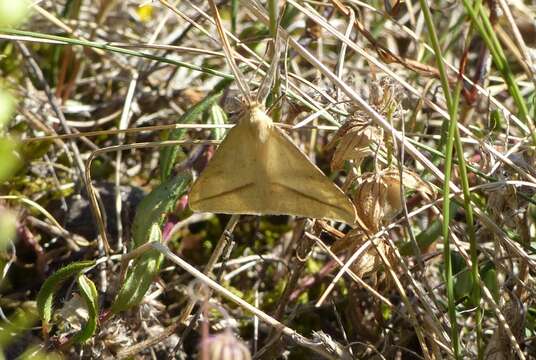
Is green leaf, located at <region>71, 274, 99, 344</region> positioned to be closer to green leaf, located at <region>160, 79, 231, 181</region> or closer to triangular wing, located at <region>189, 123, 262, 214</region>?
triangular wing, located at <region>189, 123, 262, 214</region>

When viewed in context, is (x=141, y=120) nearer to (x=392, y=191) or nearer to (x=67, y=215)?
(x=67, y=215)

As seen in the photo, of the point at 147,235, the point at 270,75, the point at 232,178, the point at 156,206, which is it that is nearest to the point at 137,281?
the point at 147,235

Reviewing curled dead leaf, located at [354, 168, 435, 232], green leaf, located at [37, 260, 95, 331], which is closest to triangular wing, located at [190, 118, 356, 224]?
curled dead leaf, located at [354, 168, 435, 232]

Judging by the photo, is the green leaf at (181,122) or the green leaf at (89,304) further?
the green leaf at (181,122)

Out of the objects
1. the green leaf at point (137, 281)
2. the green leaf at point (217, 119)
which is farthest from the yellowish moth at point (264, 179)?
the green leaf at point (217, 119)

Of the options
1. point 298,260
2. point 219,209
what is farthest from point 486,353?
point 219,209

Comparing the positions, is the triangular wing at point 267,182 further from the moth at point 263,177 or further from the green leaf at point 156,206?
the green leaf at point 156,206
